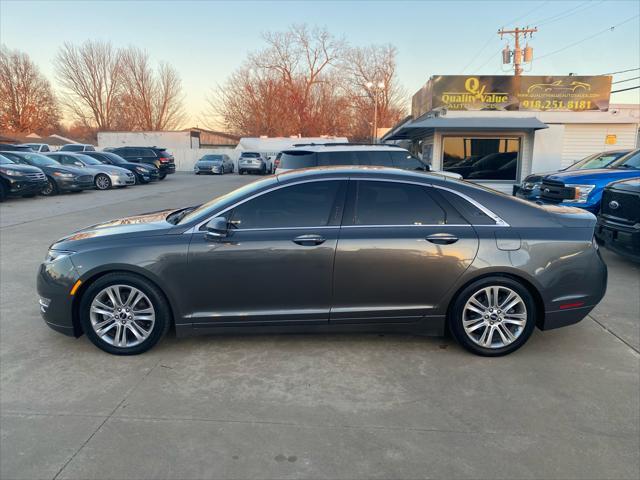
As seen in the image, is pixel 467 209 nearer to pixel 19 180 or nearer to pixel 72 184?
pixel 19 180

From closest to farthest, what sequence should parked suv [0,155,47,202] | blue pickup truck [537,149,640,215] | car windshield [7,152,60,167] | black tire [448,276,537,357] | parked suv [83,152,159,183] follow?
black tire [448,276,537,357]
blue pickup truck [537,149,640,215]
parked suv [0,155,47,202]
car windshield [7,152,60,167]
parked suv [83,152,159,183]

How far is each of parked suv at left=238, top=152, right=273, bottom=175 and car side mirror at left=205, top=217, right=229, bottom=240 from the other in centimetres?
2810

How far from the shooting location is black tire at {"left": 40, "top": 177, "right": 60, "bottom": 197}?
16062 mm

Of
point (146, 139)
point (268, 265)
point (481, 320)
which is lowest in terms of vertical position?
point (481, 320)

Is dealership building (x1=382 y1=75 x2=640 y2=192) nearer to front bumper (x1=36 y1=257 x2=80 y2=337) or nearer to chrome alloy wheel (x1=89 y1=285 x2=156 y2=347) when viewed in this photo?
chrome alloy wheel (x1=89 y1=285 x2=156 y2=347)

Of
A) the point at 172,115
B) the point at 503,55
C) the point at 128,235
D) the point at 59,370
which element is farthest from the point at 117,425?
the point at 172,115

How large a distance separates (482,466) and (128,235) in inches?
122

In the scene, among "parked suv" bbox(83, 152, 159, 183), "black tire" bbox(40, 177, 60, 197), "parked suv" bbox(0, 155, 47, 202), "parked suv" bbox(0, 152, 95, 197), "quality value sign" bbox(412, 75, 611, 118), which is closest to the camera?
"parked suv" bbox(0, 155, 47, 202)

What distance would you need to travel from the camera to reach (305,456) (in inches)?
100.0

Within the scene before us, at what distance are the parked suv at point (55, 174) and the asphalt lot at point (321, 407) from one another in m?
13.7

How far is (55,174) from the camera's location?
16.2 metres

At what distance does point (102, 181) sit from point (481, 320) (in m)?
18.6

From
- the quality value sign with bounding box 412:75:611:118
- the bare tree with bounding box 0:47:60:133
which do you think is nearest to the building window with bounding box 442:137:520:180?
the quality value sign with bounding box 412:75:611:118

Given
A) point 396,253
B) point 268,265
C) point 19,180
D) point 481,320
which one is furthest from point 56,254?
point 19,180
